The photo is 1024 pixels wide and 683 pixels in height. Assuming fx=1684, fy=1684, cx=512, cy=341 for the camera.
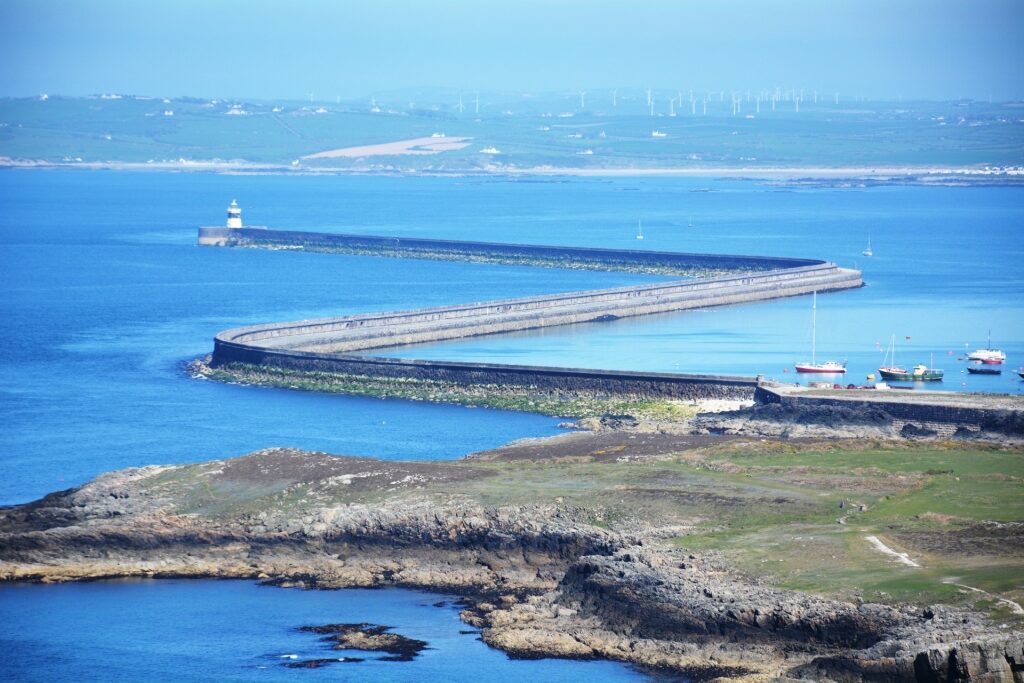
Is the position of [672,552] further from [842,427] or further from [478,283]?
[478,283]

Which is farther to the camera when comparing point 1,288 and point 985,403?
point 1,288

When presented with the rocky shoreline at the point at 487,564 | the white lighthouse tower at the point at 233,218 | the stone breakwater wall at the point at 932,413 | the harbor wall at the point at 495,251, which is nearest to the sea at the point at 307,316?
the rocky shoreline at the point at 487,564

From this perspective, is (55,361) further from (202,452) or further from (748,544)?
(748,544)

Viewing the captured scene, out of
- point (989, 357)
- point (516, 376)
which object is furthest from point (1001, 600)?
point (989, 357)

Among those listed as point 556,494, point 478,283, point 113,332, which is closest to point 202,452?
point 556,494

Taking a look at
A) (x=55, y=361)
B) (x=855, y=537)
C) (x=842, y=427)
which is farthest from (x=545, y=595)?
(x=55, y=361)

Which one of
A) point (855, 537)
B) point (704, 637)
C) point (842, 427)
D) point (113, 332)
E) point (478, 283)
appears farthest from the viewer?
point (478, 283)

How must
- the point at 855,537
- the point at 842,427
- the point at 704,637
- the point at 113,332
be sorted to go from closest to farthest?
1. the point at 704,637
2. the point at 855,537
3. the point at 842,427
4. the point at 113,332
